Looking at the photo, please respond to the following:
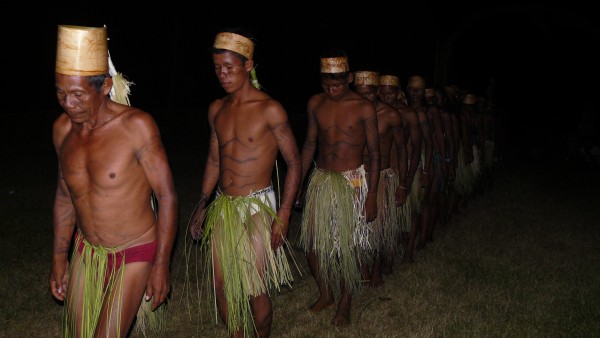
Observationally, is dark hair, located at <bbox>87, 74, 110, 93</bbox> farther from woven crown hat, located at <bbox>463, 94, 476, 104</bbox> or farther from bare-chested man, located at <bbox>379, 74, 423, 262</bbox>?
woven crown hat, located at <bbox>463, 94, 476, 104</bbox>

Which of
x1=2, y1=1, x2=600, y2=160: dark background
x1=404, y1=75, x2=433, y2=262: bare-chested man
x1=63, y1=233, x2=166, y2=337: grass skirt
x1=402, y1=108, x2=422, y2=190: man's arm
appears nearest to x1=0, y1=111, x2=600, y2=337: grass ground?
x1=404, y1=75, x2=433, y2=262: bare-chested man

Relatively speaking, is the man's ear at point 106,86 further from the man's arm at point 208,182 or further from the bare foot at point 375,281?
the bare foot at point 375,281

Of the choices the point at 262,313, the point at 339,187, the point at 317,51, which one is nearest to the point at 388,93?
the point at 339,187

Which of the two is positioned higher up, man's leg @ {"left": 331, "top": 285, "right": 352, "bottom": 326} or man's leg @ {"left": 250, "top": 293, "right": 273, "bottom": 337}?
man's leg @ {"left": 250, "top": 293, "right": 273, "bottom": 337}

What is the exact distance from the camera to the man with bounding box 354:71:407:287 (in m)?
4.53

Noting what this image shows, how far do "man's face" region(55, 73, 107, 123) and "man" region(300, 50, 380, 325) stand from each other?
6.33ft

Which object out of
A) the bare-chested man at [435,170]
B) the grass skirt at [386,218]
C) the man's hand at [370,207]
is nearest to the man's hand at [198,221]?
the man's hand at [370,207]

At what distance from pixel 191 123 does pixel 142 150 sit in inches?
471

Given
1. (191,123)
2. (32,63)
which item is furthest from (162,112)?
(32,63)

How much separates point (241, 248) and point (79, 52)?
1.30 m

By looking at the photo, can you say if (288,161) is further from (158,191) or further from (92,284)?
(92,284)

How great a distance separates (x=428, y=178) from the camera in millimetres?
5539

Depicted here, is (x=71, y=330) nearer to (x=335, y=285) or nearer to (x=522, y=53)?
(x=335, y=285)

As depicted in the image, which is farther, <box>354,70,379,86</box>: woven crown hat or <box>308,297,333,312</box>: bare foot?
<box>354,70,379,86</box>: woven crown hat
